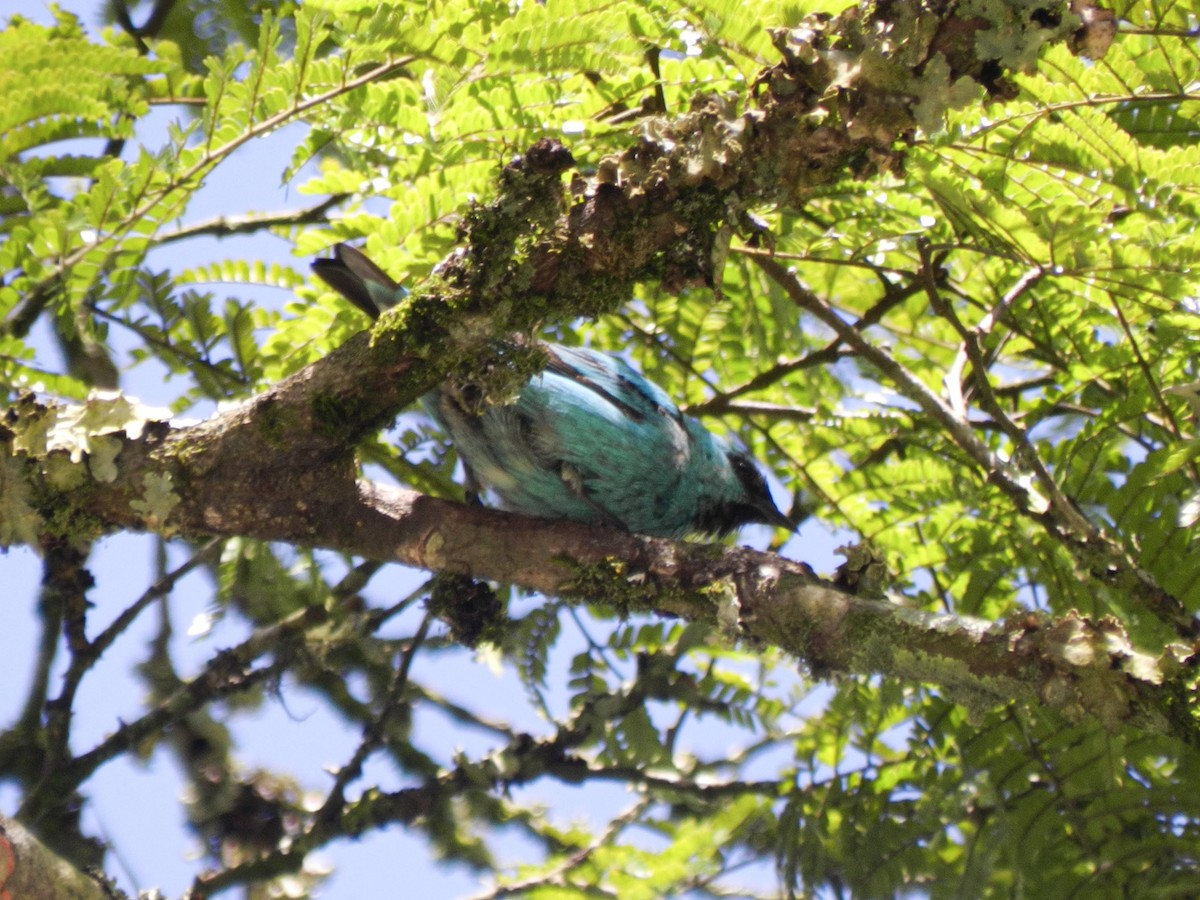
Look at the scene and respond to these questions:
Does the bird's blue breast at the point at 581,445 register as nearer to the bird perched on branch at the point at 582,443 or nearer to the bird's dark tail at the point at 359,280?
the bird perched on branch at the point at 582,443

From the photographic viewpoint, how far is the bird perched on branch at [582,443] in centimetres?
415

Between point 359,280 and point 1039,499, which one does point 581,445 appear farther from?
point 1039,499

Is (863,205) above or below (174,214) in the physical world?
above

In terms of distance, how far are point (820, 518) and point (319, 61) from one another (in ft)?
7.98

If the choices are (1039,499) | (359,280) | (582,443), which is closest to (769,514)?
(582,443)

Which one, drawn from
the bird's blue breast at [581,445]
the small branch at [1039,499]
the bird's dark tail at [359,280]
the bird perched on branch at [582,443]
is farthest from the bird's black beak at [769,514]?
the bird's dark tail at [359,280]

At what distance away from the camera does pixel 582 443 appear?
4188mm

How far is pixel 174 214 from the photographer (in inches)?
150

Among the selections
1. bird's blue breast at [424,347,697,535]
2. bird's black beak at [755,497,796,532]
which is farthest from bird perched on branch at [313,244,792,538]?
bird's black beak at [755,497,796,532]

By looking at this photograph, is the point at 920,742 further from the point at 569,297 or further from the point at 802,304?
the point at 569,297

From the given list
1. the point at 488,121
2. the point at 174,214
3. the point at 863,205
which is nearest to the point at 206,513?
the point at 174,214

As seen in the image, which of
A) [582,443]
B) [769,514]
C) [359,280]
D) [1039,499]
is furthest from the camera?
[769,514]

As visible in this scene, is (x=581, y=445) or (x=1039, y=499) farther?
(x=581, y=445)

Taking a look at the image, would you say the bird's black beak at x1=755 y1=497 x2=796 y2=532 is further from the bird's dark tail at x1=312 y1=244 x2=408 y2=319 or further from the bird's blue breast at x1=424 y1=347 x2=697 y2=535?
the bird's dark tail at x1=312 y1=244 x2=408 y2=319
